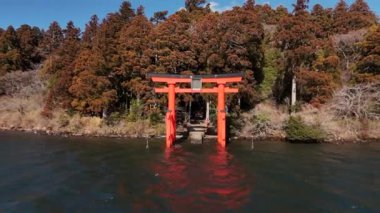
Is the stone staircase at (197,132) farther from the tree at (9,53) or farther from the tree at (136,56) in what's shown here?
the tree at (9,53)

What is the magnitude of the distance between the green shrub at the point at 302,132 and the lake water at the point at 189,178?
0.98 m

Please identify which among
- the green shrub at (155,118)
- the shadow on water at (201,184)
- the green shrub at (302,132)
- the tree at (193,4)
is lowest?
the shadow on water at (201,184)

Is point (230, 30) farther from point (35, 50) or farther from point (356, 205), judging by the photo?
point (35, 50)

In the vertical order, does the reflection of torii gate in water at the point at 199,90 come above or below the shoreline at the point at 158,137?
above

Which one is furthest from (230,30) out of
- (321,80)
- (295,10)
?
(321,80)

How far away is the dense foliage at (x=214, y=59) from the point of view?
28.6 meters

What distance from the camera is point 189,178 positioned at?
51.0 feet

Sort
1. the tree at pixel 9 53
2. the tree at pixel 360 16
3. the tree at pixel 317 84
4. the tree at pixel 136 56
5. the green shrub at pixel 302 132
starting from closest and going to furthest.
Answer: the green shrub at pixel 302 132 → the tree at pixel 317 84 → the tree at pixel 136 56 → the tree at pixel 360 16 → the tree at pixel 9 53

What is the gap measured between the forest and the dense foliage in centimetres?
8

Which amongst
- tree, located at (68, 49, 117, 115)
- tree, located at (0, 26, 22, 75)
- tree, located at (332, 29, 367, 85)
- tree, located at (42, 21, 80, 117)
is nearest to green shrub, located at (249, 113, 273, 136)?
tree, located at (332, 29, 367, 85)

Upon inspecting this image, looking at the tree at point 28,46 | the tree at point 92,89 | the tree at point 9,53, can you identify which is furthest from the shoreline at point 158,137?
the tree at point 28,46

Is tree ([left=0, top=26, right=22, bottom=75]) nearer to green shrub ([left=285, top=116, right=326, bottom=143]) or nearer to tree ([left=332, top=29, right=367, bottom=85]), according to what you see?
green shrub ([left=285, top=116, right=326, bottom=143])

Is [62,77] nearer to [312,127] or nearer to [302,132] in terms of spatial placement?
[302,132]

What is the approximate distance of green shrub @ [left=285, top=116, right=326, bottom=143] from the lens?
24.7m
